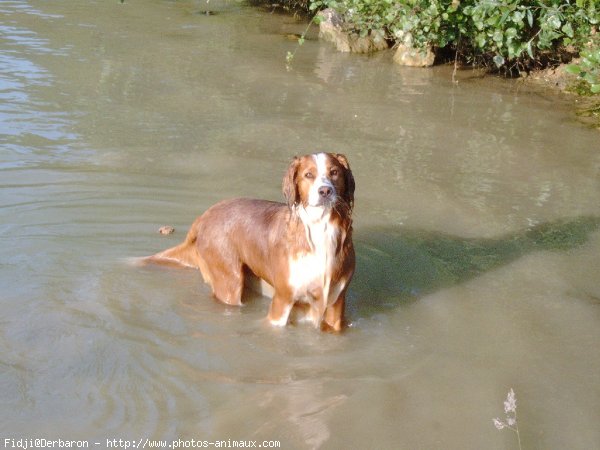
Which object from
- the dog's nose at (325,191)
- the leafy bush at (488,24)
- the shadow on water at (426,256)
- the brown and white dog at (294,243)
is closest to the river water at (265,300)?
the shadow on water at (426,256)

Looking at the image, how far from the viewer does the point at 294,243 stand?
5250mm

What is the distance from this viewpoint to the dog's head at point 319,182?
194 inches

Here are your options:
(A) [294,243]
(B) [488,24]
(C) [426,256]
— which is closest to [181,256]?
(A) [294,243]

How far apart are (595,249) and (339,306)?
278 cm

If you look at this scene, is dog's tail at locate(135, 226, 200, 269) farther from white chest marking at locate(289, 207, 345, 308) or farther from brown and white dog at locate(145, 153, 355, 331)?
white chest marking at locate(289, 207, 345, 308)

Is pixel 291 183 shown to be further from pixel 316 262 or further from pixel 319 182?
pixel 316 262

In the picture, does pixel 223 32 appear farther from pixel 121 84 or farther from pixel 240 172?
pixel 240 172

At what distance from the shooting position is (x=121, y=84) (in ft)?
37.7

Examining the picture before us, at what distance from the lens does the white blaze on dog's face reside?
492 cm

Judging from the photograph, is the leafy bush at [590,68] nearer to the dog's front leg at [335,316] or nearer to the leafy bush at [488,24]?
the leafy bush at [488,24]

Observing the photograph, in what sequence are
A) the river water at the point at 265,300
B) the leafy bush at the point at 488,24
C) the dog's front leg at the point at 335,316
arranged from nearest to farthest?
the river water at the point at 265,300, the dog's front leg at the point at 335,316, the leafy bush at the point at 488,24

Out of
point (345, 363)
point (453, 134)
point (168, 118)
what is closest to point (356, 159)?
point (453, 134)

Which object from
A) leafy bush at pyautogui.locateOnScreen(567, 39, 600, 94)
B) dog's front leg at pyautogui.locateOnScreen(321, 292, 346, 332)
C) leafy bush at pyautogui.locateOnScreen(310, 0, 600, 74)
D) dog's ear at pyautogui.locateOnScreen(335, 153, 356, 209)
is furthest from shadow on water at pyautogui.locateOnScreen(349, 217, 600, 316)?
leafy bush at pyautogui.locateOnScreen(310, 0, 600, 74)

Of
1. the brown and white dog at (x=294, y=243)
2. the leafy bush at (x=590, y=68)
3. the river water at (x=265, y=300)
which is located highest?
the leafy bush at (x=590, y=68)
